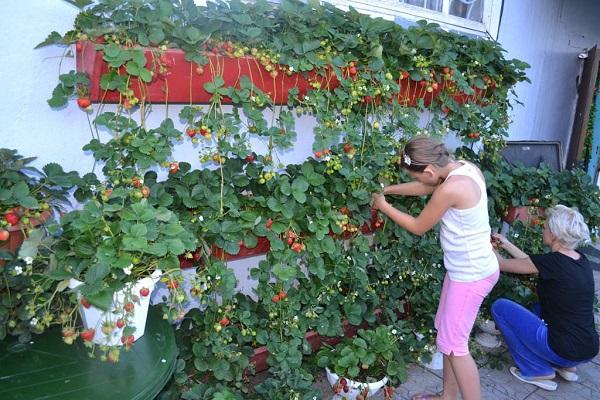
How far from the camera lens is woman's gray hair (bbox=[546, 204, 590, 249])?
2.82m

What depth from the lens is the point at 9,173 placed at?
1.74m

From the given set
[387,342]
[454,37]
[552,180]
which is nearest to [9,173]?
[387,342]

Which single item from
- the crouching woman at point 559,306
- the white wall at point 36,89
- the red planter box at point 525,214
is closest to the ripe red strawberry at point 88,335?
the white wall at point 36,89

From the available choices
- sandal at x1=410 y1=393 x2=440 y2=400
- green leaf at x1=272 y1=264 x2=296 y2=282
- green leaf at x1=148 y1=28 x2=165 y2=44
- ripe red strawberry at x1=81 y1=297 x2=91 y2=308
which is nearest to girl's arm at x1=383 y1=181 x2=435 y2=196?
green leaf at x1=272 y1=264 x2=296 y2=282

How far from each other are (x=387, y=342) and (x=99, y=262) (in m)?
1.76

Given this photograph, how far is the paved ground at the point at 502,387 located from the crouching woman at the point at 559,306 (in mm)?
83

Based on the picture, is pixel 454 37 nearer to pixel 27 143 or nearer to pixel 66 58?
pixel 66 58

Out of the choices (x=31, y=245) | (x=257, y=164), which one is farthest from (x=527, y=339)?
(x=31, y=245)

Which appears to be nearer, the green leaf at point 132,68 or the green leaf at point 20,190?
the green leaf at point 20,190

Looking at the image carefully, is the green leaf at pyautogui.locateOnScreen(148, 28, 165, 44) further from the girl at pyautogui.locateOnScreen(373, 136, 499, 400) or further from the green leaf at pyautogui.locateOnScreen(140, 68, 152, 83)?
the girl at pyautogui.locateOnScreen(373, 136, 499, 400)

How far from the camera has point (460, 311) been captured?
254cm

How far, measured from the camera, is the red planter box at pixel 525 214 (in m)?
3.86

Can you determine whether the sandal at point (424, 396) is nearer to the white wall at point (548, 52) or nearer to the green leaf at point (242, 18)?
the green leaf at point (242, 18)

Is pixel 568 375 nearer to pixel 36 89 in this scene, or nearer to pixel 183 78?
pixel 183 78
